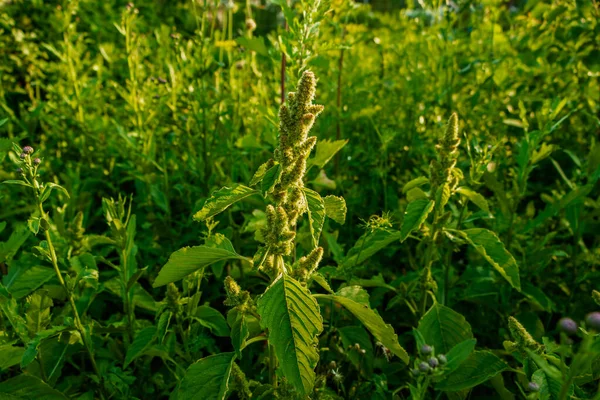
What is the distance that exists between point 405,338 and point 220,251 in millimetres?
1141

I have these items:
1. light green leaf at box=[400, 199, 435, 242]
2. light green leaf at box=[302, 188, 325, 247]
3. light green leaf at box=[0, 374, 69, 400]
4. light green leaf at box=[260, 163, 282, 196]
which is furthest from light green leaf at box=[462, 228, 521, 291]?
light green leaf at box=[0, 374, 69, 400]

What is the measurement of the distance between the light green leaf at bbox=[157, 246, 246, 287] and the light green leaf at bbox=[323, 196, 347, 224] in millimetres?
306

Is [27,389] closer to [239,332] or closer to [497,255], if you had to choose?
[239,332]

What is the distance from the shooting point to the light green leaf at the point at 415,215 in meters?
1.77

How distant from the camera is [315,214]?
4.89 ft

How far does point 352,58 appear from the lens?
13.1ft

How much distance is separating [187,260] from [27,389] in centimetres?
67

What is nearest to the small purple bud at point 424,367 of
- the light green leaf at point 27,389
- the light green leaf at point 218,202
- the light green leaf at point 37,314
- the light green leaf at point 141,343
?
the light green leaf at point 218,202

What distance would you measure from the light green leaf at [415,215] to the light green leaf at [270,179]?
0.53m

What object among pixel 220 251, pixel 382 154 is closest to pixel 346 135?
pixel 382 154

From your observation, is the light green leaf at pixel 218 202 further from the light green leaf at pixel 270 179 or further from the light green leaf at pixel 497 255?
the light green leaf at pixel 497 255

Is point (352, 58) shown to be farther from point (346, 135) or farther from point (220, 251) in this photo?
point (220, 251)

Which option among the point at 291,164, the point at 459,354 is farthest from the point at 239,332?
the point at 459,354

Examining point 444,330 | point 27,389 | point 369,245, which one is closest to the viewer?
point 27,389
